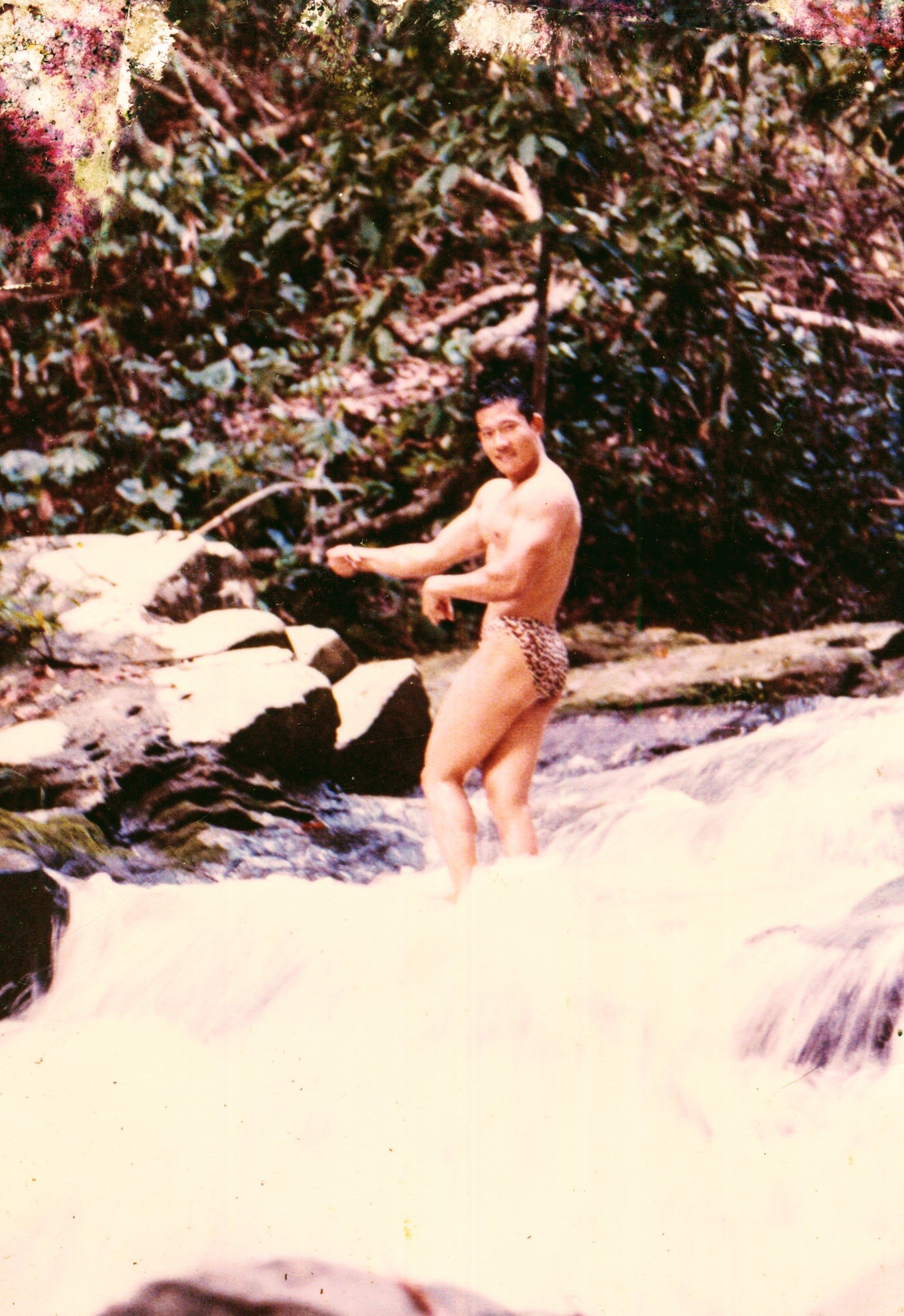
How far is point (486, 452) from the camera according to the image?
5.32 ft

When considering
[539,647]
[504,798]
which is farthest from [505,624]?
[504,798]

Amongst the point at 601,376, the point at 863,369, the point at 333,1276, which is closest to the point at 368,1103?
the point at 333,1276

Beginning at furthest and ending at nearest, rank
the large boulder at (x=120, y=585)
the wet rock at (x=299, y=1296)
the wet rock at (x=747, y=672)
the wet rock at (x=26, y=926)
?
1. the wet rock at (x=747, y=672)
2. the large boulder at (x=120, y=585)
3. the wet rock at (x=26, y=926)
4. the wet rock at (x=299, y=1296)

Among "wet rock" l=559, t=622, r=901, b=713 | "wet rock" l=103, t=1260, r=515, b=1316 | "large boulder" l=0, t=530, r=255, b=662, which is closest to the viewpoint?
"wet rock" l=103, t=1260, r=515, b=1316

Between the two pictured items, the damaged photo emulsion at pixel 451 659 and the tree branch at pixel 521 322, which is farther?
the tree branch at pixel 521 322

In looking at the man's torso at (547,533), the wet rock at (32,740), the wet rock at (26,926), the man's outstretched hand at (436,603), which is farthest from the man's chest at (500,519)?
the wet rock at (26,926)

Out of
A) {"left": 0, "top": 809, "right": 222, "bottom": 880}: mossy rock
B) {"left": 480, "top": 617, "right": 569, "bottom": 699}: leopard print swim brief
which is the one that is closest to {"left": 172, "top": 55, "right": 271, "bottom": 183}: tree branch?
{"left": 480, "top": 617, "right": 569, "bottom": 699}: leopard print swim brief

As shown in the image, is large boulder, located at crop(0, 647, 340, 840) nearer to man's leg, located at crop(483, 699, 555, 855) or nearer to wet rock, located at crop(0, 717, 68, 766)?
wet rock, located at crop(0, 717, 68, 766)

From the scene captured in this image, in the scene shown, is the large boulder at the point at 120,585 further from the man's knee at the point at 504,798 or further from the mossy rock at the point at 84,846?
the man's knee at the point at 504,798

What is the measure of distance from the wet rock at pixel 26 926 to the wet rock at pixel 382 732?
0.45 metres

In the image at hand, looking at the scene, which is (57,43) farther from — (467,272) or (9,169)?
(467,272)

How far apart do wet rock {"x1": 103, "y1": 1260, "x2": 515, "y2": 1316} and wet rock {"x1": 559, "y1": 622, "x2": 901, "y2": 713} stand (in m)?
0.86

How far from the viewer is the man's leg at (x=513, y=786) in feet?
5.28

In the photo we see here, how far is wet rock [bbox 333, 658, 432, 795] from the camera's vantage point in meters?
1.59
